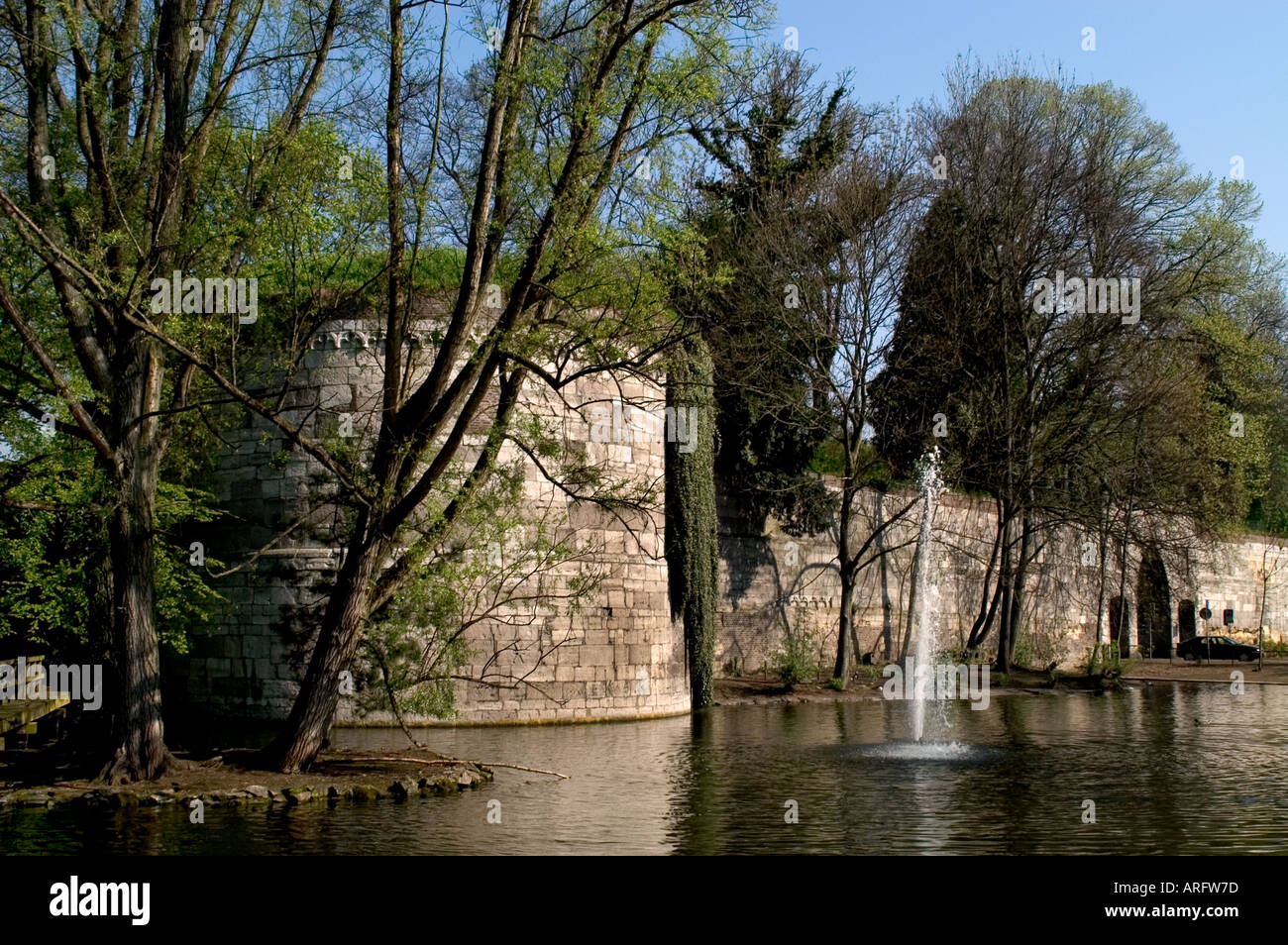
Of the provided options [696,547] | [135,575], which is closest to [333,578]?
[135,575]

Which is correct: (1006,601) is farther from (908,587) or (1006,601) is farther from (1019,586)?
(908,587)

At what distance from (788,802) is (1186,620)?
4017 centimetres

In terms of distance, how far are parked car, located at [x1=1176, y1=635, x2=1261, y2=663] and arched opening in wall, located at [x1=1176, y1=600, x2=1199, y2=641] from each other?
6.99 ft

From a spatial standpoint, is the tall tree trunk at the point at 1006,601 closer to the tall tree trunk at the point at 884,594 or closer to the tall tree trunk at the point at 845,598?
the tall tree trunk at the point at 884,594

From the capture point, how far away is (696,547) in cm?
2570

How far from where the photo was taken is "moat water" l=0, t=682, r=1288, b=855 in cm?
1100

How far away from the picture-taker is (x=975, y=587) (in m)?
37.2

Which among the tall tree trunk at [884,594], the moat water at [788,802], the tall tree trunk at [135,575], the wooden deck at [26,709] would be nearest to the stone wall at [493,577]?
the moat water at [788,802]

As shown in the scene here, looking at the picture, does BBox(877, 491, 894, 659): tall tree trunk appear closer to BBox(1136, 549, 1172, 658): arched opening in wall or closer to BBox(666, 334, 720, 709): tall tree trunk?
BBox(666, 334, 720, 709): tall tree trunk

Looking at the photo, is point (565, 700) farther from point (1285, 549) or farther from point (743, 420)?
point (1285, 549)

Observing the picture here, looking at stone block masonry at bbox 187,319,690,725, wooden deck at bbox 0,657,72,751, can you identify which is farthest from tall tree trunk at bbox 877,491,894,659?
wooden deck at bbox 0,657,72,751

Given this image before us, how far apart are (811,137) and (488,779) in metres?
20.6

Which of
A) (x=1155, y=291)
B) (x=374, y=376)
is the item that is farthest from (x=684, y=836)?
(x=1155, y=291)

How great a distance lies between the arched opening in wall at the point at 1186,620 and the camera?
48281mm
